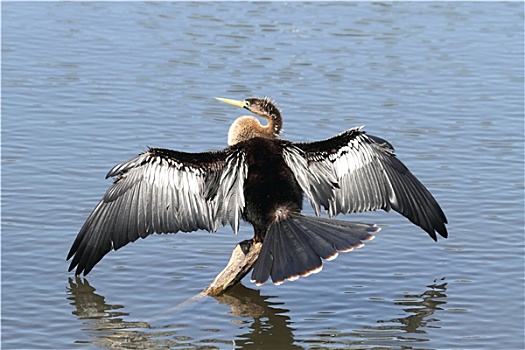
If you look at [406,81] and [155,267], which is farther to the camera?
[406,81]

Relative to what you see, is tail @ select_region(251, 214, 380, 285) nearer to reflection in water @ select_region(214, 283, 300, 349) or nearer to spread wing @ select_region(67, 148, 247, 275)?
spread wing @ select_region(67, 148, 247, 275)

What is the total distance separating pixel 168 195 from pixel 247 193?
0.51 meters

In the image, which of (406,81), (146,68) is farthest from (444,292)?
(146,68)

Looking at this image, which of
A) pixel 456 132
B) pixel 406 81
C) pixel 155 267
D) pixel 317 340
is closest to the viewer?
pixel 317 340

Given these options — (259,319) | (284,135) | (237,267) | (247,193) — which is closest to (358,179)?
(247,193)

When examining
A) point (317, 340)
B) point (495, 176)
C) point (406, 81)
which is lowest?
point (317, 340)

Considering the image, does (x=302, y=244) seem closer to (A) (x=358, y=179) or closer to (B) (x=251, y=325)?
(B) (x=251, y=325)

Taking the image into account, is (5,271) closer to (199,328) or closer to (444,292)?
(199,328)

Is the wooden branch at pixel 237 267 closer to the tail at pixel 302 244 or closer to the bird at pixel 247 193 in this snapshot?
the bird at pixel 247 193

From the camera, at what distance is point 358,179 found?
283 inches

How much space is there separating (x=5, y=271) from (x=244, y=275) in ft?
5.34

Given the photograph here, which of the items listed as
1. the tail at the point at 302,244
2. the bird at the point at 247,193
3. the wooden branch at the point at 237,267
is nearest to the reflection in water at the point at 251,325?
the wooden branch at the point at 237,267

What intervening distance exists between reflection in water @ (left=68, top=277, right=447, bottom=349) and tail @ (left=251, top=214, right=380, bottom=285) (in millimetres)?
578

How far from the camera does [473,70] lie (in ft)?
39.2
